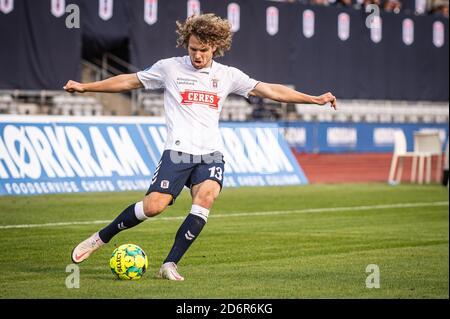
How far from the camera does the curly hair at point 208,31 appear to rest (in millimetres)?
9789

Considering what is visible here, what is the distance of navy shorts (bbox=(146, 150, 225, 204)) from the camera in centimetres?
983

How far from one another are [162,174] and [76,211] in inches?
277

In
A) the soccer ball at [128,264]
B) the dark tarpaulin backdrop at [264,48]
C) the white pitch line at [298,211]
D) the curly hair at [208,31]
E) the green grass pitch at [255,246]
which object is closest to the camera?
the green grass pitch at [255,246]

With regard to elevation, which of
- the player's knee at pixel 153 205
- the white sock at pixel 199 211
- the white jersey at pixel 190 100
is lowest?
the white sock at pixel 199 211

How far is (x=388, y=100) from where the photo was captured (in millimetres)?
37250

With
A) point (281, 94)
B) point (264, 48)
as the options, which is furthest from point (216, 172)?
point (264, 48)

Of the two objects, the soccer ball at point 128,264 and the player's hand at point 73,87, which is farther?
the player's hand at point 73,87

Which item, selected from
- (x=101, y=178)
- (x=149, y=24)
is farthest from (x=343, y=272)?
(x=149, y=24)

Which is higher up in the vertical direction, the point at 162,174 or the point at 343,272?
the point at 162,174

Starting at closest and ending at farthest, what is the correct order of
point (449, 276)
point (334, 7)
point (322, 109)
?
1. point (449, 276)
2. point (334, 7)
3. point (322, 109)

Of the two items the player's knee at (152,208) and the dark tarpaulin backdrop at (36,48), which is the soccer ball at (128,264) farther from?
the dark tarpaulin backdrop at (36,48)

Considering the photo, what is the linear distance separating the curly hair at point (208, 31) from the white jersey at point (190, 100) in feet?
0.92

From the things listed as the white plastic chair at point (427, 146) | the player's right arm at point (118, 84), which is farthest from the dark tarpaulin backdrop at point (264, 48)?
the player's right arm at point (118, 84)
